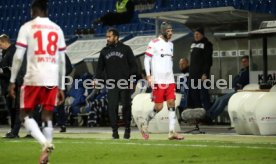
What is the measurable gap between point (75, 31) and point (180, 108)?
362 inches

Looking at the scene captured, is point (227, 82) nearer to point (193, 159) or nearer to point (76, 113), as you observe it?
point (76, 113)

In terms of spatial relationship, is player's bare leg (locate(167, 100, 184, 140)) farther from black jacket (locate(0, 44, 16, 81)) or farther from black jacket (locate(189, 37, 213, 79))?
black jacket (locate(189, 37, 213, 79))

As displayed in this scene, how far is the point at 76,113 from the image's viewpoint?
2836 cm

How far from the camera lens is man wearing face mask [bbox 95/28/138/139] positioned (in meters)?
18.7

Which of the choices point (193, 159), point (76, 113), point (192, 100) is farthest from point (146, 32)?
point (193, 159)

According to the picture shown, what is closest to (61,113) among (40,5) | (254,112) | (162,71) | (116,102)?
(116,102)

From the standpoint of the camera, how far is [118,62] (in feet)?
61.9

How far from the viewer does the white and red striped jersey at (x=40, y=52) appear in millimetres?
11680

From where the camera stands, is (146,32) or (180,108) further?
(146,32)

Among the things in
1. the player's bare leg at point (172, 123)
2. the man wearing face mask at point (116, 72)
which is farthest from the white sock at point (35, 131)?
the man wearing face mask at point (116, 72)

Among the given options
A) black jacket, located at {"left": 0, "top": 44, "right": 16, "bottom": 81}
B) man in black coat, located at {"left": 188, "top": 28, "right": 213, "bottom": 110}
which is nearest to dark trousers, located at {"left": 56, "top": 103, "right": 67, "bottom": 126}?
man in black coat, located at {"left": 188, "top": 28, "right": 213, "bottom": 110}

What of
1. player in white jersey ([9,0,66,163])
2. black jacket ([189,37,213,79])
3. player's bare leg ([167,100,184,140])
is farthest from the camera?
black jacket ([189,37,213,79])

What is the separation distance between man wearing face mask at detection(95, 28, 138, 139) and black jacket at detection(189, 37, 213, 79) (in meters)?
3.88

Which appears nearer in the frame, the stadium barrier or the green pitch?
the green pitch
